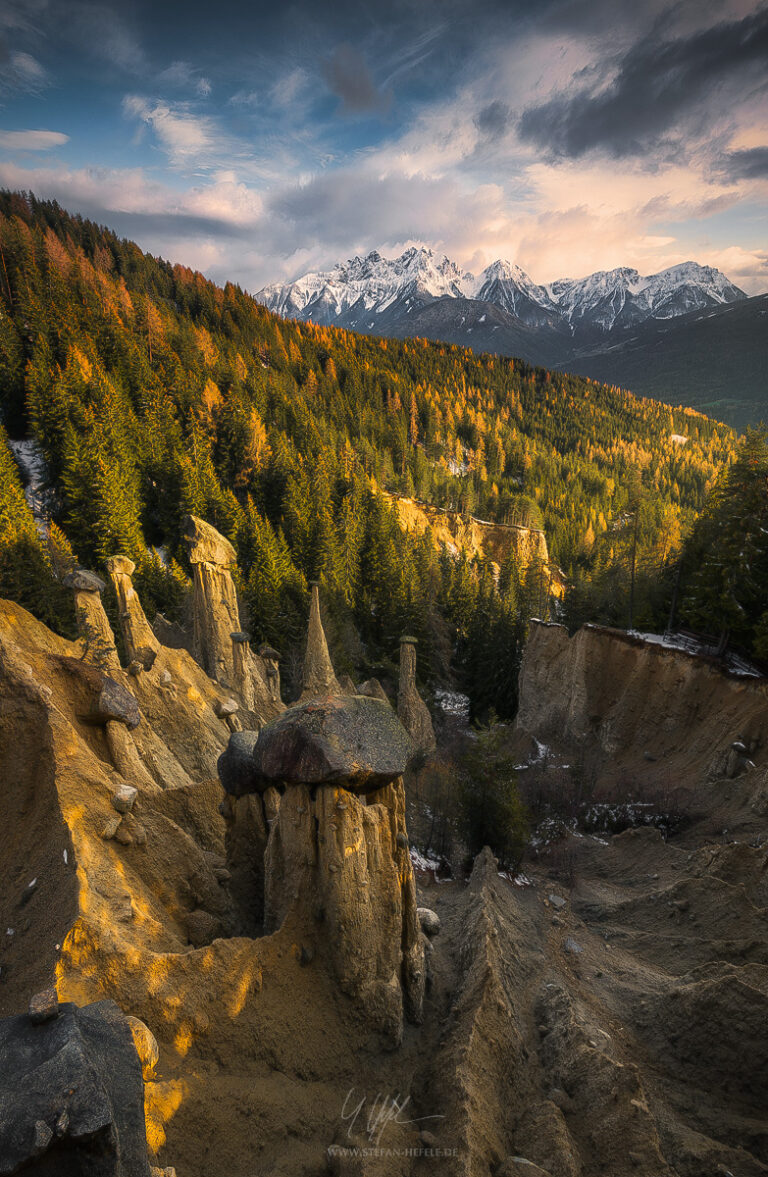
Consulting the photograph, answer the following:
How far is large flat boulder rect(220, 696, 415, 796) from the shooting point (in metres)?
8.95

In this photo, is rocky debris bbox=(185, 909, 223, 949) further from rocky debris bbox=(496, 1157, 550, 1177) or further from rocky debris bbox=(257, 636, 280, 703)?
rocky debris bbox=(257, 636, 280, 703)

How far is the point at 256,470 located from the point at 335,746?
59226 millimetres

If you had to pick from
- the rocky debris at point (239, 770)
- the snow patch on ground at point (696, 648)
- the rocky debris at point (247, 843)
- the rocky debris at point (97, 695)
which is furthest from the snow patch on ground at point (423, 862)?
the snow patch on ground at point (696, 648)

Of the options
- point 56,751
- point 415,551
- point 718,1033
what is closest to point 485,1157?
point 718,1033

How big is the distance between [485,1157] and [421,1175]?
106cm

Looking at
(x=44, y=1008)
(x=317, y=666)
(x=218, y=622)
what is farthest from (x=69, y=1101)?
(x=317, y=666)

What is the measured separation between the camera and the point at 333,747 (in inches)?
353

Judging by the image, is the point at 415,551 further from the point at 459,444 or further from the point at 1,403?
the point at 459,444

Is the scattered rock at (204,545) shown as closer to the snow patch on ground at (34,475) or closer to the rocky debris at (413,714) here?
the rocky debris at (413,714)

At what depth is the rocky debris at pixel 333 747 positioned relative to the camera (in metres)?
8.95

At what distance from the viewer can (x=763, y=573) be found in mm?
26625

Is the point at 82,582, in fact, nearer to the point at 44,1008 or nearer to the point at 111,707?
the point at 111,707

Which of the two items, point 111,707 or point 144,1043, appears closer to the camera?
point 144,1043
